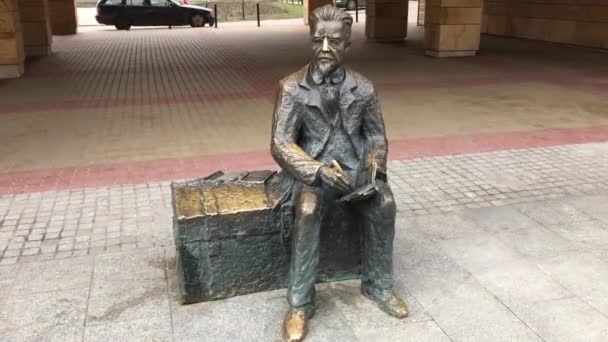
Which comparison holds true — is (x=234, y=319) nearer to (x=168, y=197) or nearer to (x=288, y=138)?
(x=288, y=138)

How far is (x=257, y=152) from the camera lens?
283 inches

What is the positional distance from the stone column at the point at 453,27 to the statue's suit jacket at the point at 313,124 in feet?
41.1

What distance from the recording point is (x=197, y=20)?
26.6m

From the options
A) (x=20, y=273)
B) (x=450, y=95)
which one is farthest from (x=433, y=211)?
(x=450, y=95)

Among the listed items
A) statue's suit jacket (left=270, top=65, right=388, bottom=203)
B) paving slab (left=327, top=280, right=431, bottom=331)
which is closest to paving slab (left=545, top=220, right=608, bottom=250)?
paving slab (left=327, top=280, right=431, bottom=331)

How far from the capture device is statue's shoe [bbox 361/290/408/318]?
355 centimetres

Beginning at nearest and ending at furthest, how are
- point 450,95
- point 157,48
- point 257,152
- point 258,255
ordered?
1. point 258,255
2. point 257,152
3. point 450,95
4. point 157,48

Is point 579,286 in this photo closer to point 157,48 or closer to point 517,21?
point 157,48

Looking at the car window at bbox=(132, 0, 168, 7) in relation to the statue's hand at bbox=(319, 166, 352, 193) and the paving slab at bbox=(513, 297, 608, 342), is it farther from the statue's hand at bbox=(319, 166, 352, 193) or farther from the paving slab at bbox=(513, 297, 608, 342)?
the paving slab at bbox=(513, 297, 608, 342)

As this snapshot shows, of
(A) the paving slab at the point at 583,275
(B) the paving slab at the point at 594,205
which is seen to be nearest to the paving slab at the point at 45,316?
(A) the paving slab at the point at 583,275

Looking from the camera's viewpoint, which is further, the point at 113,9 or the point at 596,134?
the point at 113,9

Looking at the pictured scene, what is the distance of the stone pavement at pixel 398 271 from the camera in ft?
11.3

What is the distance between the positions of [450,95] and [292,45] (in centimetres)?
894

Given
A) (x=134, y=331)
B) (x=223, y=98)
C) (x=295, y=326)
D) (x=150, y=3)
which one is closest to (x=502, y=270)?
(x=295, y=326)
